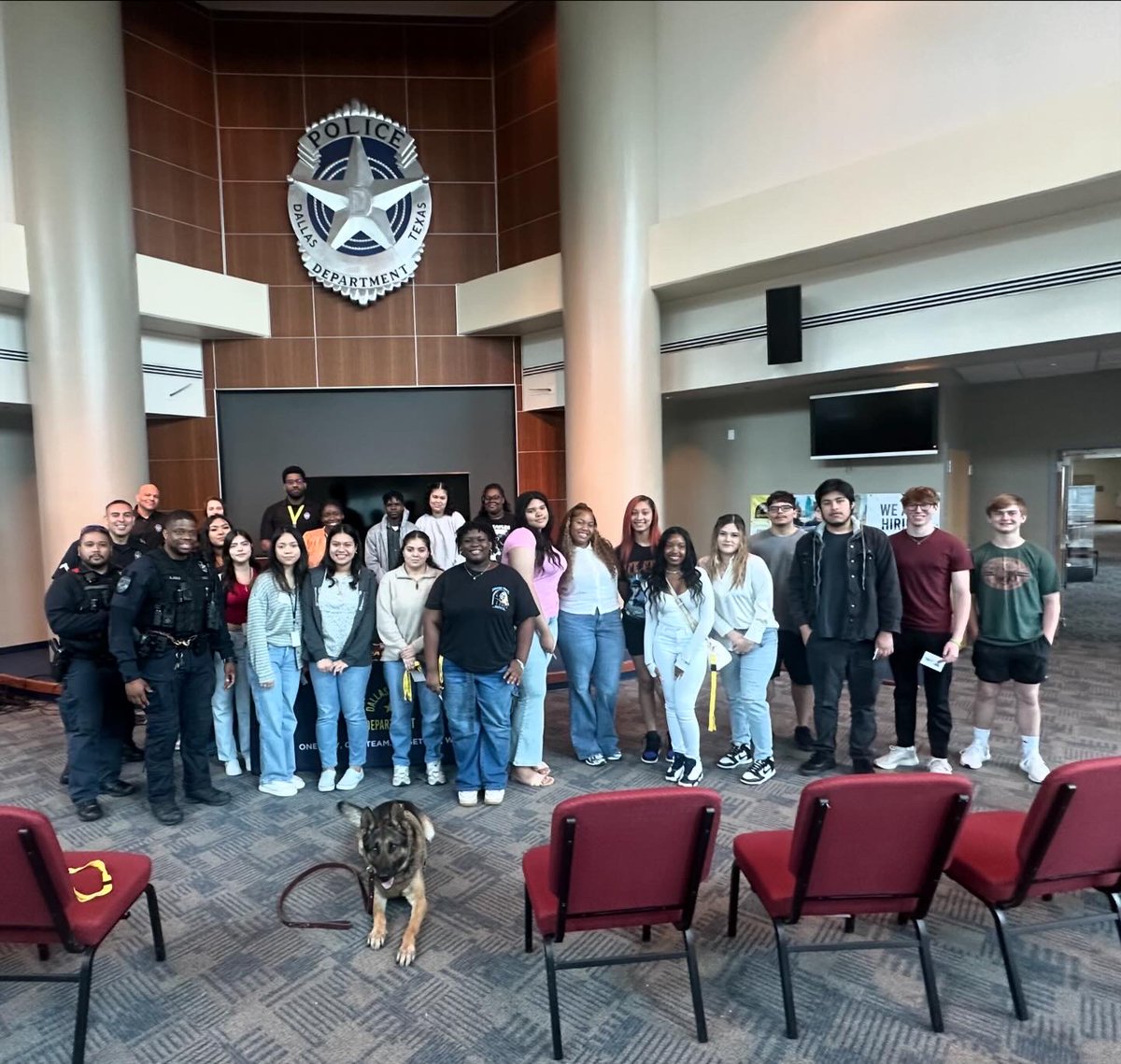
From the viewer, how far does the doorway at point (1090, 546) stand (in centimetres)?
887

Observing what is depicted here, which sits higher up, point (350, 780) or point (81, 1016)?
point (81, 1016)

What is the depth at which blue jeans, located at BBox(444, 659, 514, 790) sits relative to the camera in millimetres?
3852

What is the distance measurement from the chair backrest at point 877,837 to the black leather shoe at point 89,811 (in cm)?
367

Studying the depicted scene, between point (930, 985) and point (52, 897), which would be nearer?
point (52, 897)

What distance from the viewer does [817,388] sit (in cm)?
859

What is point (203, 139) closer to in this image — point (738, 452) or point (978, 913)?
point (738, 452)

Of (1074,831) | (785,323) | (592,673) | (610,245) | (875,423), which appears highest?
(610,245)

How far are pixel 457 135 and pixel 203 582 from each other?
775 centimetres

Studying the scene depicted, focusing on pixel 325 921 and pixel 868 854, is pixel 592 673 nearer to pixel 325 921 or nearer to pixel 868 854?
pixel 325 921

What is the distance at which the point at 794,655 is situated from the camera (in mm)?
4590

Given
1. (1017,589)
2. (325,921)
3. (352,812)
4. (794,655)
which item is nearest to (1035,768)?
(1017,589)

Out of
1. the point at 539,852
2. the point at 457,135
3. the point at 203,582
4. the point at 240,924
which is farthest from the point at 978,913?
the point at 457,135

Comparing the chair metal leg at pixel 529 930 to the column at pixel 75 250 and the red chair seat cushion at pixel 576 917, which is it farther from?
the column at pixel 75 250

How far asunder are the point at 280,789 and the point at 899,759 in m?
3.62
